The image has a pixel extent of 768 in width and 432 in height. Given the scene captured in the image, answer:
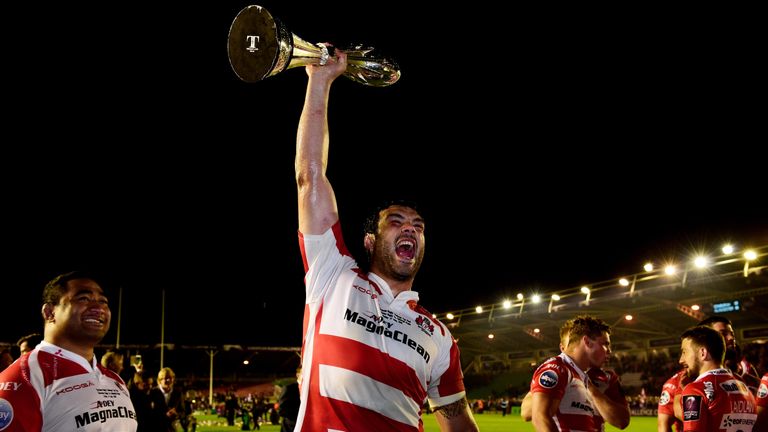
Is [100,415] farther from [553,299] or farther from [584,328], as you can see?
[553,299]

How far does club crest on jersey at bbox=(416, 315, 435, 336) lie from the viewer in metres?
3.18

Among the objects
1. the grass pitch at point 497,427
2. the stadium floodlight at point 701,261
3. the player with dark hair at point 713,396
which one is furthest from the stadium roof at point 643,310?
the player with dark hair at point 713,396

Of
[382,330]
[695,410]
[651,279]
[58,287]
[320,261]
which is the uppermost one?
[651,279]

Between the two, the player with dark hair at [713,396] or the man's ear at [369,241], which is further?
the player with dark hair at [713,396]

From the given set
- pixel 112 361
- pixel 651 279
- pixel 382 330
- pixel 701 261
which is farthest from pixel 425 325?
pixel 651 279

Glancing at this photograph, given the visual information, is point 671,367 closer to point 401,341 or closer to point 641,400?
point 641,400

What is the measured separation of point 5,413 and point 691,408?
570 cm

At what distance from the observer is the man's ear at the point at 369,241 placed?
343cm

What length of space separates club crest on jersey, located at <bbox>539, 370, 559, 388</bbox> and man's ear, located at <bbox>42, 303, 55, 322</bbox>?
4034 mm

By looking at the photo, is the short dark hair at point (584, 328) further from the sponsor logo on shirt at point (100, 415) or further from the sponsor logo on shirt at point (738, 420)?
the sponsor logo on shirt at point (100, 415)

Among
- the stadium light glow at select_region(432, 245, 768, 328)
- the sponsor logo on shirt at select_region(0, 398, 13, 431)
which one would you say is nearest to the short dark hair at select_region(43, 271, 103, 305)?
the sponsor logo on shirt at select_region(0, 398, 13, 431)

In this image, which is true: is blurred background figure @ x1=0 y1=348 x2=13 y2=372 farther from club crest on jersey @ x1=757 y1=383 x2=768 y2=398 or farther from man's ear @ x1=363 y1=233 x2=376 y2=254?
club crest on jersey @ x1=757 y1=383 x2=768 y2=398

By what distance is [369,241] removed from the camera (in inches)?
137

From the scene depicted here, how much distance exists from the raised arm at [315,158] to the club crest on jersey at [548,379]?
139 inches
